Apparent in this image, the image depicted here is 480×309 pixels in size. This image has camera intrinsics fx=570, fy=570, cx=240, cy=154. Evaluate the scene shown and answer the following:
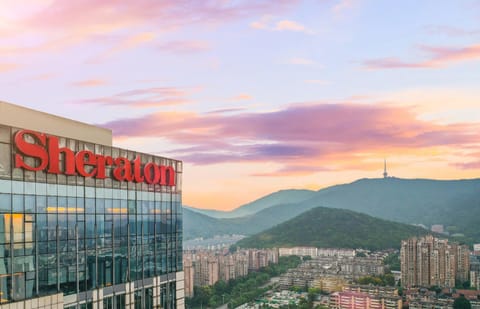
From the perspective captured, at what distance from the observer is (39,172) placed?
29.2 metres

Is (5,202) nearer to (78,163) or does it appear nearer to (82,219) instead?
(78,163)

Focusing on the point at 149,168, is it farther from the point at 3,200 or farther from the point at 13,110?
the point at 3,200

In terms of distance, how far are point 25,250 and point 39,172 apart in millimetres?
3980

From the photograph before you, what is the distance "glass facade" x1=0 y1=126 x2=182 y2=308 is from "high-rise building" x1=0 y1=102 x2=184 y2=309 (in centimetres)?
5

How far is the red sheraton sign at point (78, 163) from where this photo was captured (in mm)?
28453

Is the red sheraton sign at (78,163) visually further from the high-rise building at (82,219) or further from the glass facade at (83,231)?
the glass facade at (83,231)

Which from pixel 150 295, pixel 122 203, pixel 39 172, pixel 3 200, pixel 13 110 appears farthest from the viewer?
pixel 150 295

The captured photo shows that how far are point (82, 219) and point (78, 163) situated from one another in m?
3.31

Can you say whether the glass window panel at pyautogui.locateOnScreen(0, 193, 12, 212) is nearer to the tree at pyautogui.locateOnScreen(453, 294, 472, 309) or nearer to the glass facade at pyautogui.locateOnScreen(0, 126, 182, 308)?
the glass facade at pyautogui.locateOnScreen(0, 126, 182, 308)

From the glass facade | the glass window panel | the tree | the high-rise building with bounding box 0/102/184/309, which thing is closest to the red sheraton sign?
the high-rise building with bounding box 0/102/184/309

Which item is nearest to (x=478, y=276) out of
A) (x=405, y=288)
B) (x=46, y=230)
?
(x=405, y=288)

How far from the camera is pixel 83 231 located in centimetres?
3281

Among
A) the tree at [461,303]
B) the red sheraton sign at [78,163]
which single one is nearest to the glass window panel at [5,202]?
the red sheraton sign at [78,163]

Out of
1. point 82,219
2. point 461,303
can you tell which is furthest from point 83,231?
point 461,303
